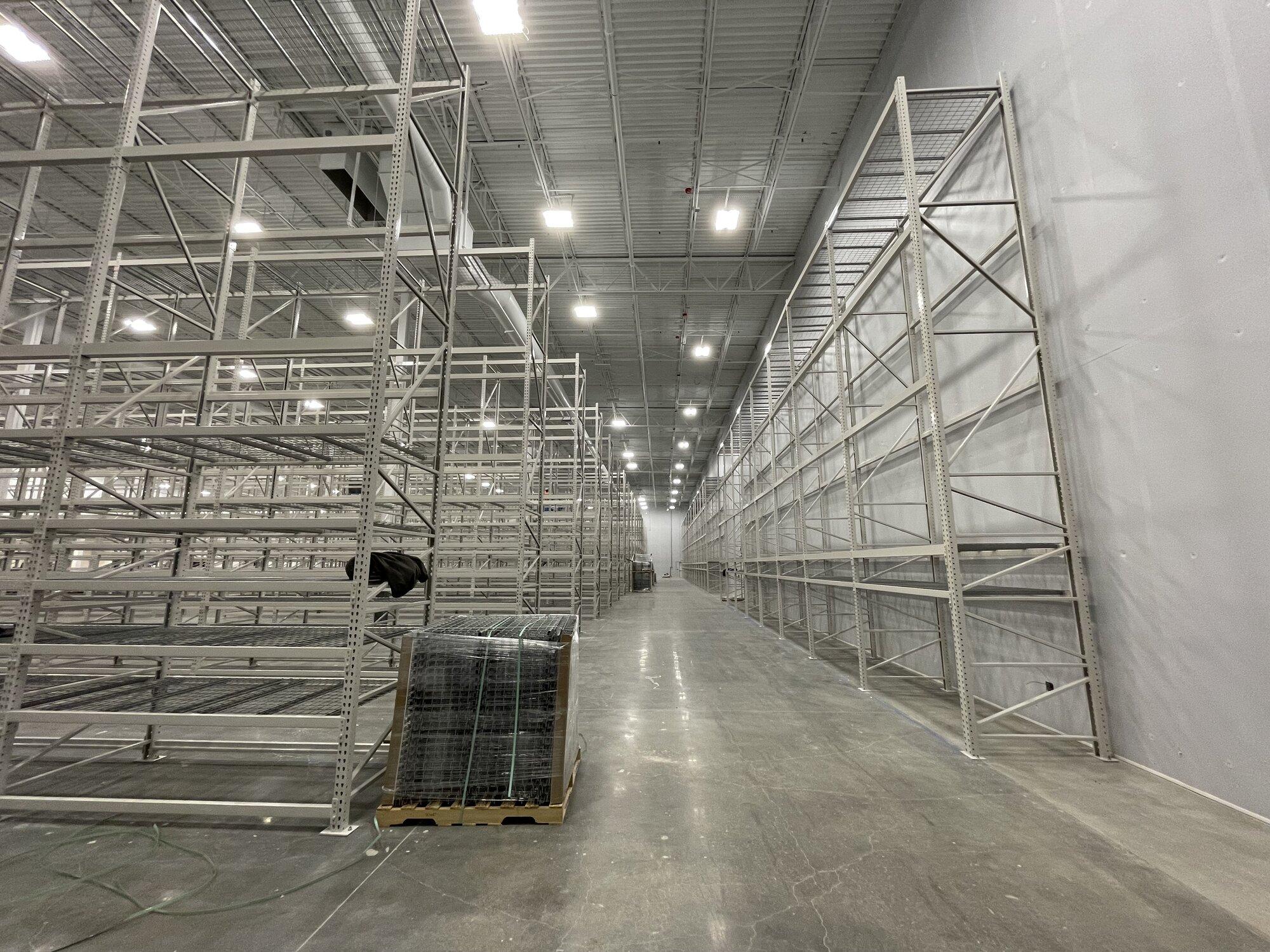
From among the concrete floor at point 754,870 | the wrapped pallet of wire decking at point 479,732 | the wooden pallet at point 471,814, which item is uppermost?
the wrapped pallet of wire decking at point 479,732

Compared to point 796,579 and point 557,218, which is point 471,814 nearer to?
point 796,579

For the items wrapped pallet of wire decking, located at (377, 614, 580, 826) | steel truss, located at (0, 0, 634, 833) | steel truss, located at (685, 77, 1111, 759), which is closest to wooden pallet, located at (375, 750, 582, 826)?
wrapped pallet of wire decking, located at (377, 614, 580, 826)

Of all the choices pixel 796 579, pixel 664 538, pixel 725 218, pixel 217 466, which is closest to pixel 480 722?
pixel 217 466

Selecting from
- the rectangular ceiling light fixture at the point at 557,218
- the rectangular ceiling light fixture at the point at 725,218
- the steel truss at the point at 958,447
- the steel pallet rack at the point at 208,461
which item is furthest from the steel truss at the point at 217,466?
the steel truss at the point at 958,447

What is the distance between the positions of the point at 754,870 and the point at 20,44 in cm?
1187

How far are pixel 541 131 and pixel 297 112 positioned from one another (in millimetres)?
4317

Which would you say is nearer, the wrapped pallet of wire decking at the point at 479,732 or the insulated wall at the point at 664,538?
the wrapped pallet of wire decking at the point at 479,732

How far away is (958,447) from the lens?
4910mm

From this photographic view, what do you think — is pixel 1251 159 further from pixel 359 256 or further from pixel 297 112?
pixel 297 112

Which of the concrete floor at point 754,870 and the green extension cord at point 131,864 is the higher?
the green extension cord at point 131,864

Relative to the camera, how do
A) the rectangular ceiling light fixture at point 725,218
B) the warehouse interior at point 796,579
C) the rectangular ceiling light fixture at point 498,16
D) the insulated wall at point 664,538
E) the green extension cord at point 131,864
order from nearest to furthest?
1. the green extension cord at point 131,864
2. the warehouse interior at point 796,579
3. the rectangular ceiling light fixture at point 498,16
4. the rectangular ceiling light fixture at point 725,218
5. the insulated wall at point 664,538

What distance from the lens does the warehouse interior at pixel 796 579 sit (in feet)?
8.14

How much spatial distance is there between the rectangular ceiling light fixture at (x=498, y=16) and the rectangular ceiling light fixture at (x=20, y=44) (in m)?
5.54

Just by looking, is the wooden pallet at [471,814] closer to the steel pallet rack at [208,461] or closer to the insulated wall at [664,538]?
the steel pallet rack at [208,461]
